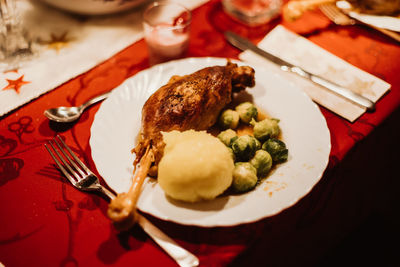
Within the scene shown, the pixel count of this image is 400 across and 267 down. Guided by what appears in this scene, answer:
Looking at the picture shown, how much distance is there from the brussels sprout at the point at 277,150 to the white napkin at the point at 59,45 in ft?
4.45

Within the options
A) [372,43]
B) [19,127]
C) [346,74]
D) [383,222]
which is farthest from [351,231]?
[19,127]

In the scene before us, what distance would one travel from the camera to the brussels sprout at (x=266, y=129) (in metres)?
1.74

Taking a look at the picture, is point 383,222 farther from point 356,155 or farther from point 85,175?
point 85,175

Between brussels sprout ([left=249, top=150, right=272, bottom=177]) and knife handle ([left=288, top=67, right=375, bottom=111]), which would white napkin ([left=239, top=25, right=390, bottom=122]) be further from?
brussels sprout ([left=249, top=150, right=272, bottom=177])

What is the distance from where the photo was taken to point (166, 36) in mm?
2203

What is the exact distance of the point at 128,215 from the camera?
1301 millimetres

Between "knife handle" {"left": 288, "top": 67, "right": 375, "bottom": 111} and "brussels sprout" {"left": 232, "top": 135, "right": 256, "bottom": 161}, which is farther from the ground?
"brussels sprout" {"left": 232, "top": 135, "right": 256, "bottom": 161}

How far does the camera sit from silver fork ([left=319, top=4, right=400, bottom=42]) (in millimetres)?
2507

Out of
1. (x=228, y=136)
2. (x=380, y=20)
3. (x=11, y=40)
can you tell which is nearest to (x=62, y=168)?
(x=228, y=136)

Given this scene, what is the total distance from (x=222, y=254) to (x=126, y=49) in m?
1.67

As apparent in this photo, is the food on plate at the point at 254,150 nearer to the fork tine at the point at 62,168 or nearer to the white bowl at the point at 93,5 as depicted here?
the fork tine at the point at 62,168

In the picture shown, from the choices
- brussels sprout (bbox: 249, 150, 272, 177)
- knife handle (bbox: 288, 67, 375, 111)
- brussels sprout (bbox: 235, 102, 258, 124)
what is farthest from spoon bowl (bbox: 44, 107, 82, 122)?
knife handle (bbox: 288, 67, 375, 111)

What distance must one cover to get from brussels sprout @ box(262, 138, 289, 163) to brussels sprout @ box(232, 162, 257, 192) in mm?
185

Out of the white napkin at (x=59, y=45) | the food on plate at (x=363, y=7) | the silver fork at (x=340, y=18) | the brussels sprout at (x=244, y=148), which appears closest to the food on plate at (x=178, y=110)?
the brussels sprout at (x=244, y=148)
